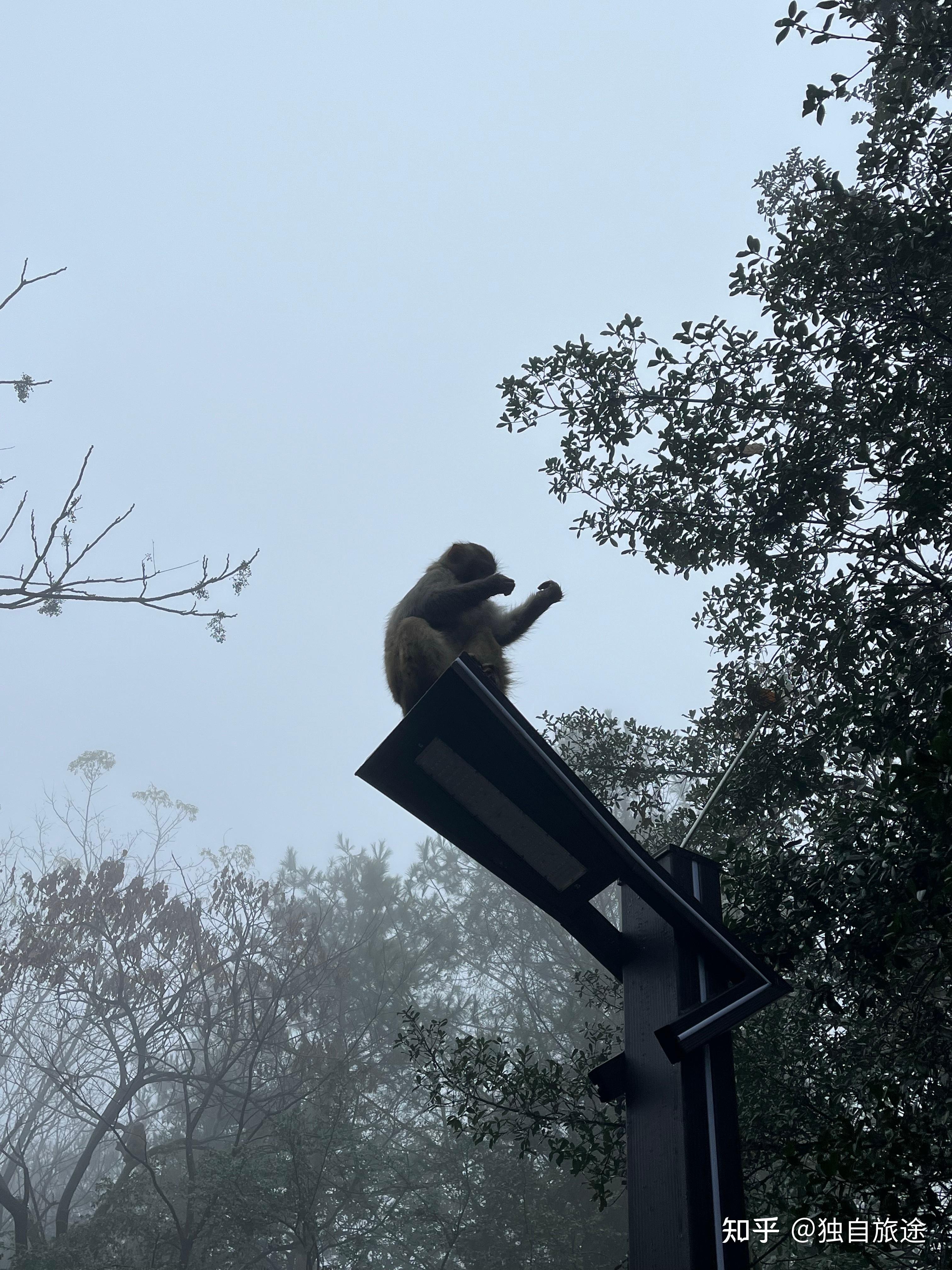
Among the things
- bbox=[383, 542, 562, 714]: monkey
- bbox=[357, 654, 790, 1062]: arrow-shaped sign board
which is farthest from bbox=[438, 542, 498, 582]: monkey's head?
bbox=[357, 654, 790, 1062]: arrow-shaped sign board

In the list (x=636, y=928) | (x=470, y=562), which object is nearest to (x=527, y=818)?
(x=636, y=928)

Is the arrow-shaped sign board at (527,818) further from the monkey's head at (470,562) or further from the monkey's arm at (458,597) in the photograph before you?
the monkey's head at (470,562)

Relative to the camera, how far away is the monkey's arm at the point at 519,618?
15.7 feet

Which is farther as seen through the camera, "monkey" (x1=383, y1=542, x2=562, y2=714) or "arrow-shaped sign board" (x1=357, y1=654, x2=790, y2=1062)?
"monkey" (x1=383, y1=542, x2=562, y2=714)

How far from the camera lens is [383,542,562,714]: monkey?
4.23 m

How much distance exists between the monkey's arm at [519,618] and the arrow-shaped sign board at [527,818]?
5.00 ft

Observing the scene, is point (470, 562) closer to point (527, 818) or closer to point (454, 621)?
Result: point (454, 621)

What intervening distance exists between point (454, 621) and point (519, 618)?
0.44 m

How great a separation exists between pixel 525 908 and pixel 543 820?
22.1 m

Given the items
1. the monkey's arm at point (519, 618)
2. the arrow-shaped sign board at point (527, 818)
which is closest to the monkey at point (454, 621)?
the monkey's arm at point (519, 618)

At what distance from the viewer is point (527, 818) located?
3240 millimetres

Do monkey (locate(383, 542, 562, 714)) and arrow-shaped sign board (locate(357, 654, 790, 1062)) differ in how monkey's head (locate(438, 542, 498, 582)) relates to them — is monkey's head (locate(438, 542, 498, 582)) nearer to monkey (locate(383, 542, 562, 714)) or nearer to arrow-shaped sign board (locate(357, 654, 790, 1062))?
monkey (locate(383, 542, 562, 714))

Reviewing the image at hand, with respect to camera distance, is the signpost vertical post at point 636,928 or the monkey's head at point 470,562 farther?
the monkey's head at point 470,562

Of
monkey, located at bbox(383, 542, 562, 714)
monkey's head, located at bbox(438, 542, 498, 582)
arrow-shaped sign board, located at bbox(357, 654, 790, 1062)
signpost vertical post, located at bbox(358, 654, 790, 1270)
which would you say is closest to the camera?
signpost vertical post, located at bbox(358, 654, 790, 1270)
